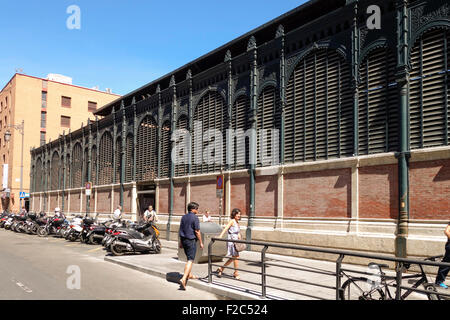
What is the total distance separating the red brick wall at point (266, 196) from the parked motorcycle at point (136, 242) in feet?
14.2

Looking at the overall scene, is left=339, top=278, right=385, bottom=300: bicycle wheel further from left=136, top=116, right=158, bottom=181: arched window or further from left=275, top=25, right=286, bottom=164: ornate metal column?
left=136, top=116, right=158, bottom=181: arched window

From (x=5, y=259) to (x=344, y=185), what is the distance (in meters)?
11.4

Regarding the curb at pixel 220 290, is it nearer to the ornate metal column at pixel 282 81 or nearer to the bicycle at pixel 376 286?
the bicycle at pixel 376 286

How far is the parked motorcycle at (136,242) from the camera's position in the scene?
14752 millimetres

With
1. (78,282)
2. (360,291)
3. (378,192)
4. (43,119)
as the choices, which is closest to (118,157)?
(78,282)

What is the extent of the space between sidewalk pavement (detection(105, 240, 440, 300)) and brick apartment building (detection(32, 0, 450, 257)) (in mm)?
1685

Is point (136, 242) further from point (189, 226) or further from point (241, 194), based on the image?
point (189, 226)

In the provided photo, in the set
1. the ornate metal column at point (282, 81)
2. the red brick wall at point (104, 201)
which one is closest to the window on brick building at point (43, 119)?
the red brick wall at point (104, 201)

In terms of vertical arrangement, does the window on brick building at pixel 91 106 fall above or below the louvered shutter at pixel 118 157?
above

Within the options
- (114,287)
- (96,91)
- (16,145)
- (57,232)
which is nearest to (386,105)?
(114,287)

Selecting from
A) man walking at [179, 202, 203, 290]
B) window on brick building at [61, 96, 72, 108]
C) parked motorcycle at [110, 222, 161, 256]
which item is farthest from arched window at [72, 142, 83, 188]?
man walking at [179, 202, 203, 290]

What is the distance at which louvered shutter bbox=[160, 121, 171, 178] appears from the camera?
76.2 feet

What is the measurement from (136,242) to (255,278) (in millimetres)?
6609

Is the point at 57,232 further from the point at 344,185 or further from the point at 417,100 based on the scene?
the point at 417,100
